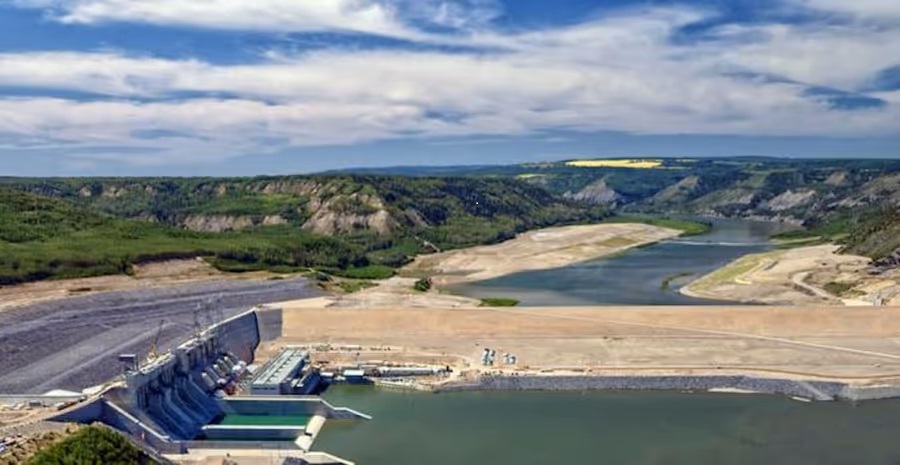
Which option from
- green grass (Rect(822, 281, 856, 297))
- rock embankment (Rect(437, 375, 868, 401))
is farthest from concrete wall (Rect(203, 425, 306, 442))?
green grass (Rect(822, 281, 856, 297))

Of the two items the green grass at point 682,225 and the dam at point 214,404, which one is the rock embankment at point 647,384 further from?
the green grass at point 682,225

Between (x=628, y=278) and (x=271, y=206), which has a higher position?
(x=271, y=206)

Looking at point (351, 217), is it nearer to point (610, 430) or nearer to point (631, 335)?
point (631, 335)

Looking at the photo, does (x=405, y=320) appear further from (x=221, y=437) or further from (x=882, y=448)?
(x=882, y=448)

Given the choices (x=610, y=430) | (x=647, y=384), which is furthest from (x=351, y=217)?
(x=610, y=430)

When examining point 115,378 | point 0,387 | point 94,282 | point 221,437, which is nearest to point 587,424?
point 221,437
